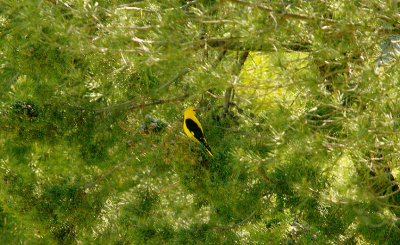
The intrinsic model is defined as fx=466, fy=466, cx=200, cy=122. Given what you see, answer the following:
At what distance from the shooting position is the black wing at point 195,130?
2223 millimetres

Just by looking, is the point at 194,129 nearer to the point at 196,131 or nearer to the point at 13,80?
the point at 196,131

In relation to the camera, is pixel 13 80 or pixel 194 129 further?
pixel 13 80

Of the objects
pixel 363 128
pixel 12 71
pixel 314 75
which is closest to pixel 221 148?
pixel 314 75

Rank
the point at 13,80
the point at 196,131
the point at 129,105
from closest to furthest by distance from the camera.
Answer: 1. the point at 196,131
2. the point at 129,105
3. the point at 13,80

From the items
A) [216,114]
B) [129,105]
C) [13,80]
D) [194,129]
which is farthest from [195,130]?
[13,80]

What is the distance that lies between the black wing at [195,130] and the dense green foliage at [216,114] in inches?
2.0

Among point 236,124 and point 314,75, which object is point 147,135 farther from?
point 314,75

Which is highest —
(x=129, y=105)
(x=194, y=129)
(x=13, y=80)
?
(x=194, y=129)

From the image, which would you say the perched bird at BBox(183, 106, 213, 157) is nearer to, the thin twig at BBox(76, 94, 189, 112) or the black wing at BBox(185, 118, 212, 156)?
the black wing at BBox(185, 118, 212, 156)

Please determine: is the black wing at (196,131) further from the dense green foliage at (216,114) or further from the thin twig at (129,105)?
the thin twig at (129,105)

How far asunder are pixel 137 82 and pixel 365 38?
123 cm

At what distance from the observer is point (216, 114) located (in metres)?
2.35

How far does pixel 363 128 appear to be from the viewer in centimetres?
143

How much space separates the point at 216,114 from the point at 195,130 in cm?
14
